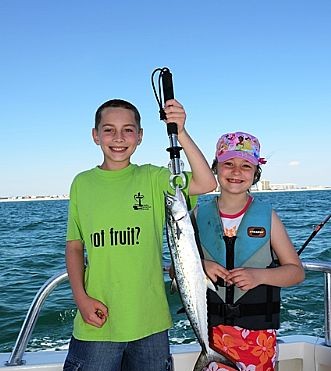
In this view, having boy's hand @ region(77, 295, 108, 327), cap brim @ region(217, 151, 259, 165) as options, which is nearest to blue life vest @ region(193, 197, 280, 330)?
cap brim @ region(217, 151, 259, 165)

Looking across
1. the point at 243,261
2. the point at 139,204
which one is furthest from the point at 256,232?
the point at 139,204

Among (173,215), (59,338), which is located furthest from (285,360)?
(59,338)

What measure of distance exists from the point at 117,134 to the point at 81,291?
937 millimetres

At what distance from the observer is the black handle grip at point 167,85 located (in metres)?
2.55

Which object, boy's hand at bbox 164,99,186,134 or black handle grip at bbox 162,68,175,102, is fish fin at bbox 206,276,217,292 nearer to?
boy's hand at bbox 164,99,186,134

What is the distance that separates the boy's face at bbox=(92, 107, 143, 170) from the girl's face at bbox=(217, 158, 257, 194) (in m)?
0.58

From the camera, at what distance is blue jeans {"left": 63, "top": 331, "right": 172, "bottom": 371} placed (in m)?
2.67

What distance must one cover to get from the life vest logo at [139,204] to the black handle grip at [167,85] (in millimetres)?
607

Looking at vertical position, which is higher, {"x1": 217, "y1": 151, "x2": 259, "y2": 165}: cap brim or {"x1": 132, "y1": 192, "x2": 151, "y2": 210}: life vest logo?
{"x1": 217, "y1": 151, "x2": 259, "y2": 165}: cap brim

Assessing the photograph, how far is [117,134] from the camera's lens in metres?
2.86

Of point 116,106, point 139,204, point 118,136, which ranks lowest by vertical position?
point 139,204

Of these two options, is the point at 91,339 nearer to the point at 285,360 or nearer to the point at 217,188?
the point at 217,188

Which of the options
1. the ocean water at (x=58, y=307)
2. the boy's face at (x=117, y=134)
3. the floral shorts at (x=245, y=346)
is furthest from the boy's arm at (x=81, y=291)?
the ocean water at (x=58, y=307)

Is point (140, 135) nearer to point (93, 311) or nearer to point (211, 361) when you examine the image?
point (93, 311)
